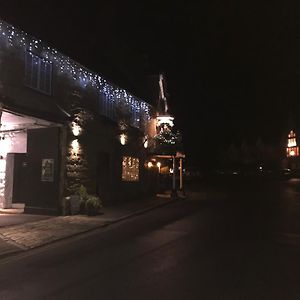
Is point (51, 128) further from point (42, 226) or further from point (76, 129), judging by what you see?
point (42, 226)

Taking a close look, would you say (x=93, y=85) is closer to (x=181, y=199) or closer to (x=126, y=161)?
(x=126, y=161)

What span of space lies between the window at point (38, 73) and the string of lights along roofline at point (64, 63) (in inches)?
8.8

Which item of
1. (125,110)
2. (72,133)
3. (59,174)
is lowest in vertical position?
(59,174)

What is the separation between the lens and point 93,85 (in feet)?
73.2

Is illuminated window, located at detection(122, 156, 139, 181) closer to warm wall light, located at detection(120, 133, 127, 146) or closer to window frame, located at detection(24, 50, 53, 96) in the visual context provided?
warm wall light, located at detection(120, 133, 127, 146)

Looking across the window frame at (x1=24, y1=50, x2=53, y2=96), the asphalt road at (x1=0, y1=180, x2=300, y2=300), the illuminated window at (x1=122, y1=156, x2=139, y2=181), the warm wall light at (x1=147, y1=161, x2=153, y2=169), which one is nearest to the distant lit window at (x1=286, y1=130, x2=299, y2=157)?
the warm wall light at (x1=147, y1=161, x2=153, y2=169)

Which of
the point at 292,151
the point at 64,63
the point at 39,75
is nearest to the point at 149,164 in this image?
the point at 64,63

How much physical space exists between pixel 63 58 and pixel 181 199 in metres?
13.3

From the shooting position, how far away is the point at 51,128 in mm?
19125

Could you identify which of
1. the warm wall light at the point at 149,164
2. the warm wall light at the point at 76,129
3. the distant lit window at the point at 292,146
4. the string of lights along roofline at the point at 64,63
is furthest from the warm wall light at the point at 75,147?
the distant lit window at the point at 292,146

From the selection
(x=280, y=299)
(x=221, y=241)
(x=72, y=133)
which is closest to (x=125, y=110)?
(x=72, y=133)

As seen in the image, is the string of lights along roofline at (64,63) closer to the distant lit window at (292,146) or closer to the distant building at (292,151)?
the distant building at (292,151)

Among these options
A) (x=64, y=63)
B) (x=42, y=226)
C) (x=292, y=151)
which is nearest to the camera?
(x=42, y=226)

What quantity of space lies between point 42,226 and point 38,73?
5.66 metres
